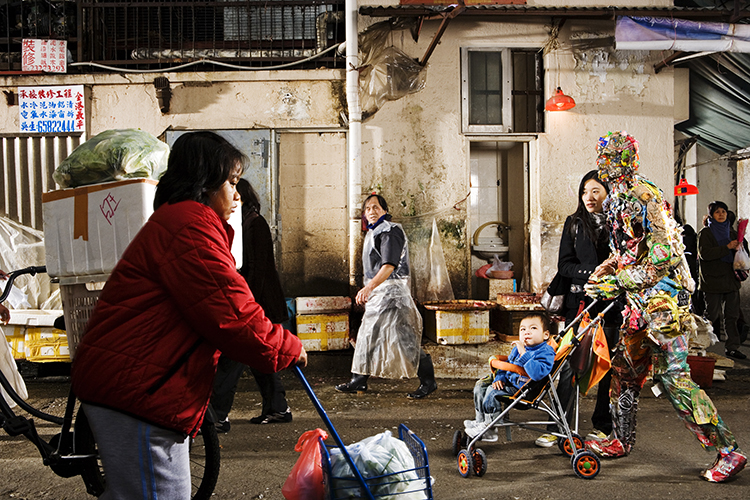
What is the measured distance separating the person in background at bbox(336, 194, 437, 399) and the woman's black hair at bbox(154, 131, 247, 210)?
12.0ft

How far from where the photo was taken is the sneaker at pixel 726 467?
3.39 meters

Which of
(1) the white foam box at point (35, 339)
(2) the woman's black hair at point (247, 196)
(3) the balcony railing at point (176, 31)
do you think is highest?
(3) the balcony railing at point (176, 31)

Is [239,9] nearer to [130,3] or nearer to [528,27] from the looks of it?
[130,3]

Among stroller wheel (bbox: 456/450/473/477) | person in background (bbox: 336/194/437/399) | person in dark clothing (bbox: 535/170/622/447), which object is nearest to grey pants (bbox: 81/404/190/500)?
stroller wheel (bbox: 456/450/473/477)

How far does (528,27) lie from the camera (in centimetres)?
776

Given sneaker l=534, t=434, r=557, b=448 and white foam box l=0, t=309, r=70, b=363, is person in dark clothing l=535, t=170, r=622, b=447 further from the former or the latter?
white foam box l=0, t=309, r=70, b=363

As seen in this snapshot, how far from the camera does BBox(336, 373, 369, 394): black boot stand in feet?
18.8

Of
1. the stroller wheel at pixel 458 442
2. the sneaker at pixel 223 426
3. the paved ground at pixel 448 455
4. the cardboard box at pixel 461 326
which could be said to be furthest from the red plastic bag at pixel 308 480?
the cardboard box at pixel 461 326

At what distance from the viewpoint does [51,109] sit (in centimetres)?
762

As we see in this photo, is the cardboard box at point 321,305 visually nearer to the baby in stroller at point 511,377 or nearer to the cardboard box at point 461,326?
the cardboard box at point 461,326

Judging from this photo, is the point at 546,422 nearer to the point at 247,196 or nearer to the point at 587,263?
the point at 587,263

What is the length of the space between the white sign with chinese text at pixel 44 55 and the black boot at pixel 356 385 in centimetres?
591

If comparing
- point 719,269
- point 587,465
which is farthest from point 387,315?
point 719,269

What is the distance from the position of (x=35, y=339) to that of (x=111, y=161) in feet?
15.3
